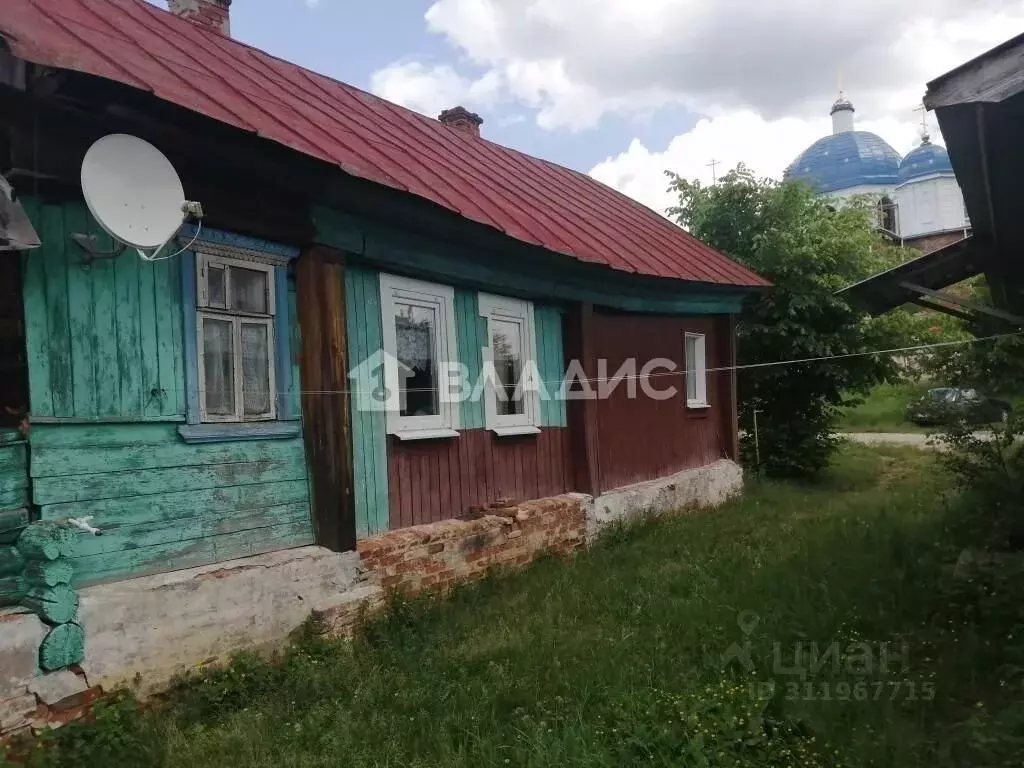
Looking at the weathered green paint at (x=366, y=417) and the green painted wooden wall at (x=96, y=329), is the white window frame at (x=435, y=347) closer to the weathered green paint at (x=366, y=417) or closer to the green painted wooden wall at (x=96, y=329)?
the weathered green paint at (x=366, y=417)

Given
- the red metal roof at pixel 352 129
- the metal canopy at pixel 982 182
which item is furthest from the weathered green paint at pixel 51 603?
the metal canopy at pixel 982 182

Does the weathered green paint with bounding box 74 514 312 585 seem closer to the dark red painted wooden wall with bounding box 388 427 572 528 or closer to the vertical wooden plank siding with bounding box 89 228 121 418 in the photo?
the vertical wooden plank siding with bounding box 89 228 121 418

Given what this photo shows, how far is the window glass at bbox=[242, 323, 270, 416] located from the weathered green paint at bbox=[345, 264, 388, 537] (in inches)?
27.2

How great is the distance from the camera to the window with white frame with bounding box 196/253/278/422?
452cm

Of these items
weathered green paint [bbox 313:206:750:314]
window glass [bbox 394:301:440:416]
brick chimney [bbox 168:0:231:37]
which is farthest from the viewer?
brick chimney [bbox 168:0:231:37]

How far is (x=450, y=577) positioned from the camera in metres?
5.93

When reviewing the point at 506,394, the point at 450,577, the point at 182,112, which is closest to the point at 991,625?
the point at 450,577

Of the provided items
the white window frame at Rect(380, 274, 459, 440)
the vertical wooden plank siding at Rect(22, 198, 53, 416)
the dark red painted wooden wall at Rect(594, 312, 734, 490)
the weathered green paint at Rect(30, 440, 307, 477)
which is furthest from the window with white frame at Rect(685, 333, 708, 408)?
the vertical wooden plank siding at Rect(22, 198, 53, 416)

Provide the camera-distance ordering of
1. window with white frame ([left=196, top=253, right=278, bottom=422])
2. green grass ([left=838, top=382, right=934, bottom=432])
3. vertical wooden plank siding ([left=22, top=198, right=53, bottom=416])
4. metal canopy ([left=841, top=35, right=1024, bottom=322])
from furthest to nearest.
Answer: green grass ([left=838, top=382, right=934, bottom=432])
window with white frame ([left=196, top=253, right=278, bottom=422])
vertical wooden plank siding ([left=22, top=198, right=53, bottom=416])
metal canopy ([left=841, top=35, right=1024, bottom=322])

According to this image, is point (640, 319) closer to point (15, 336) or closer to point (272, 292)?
point (272, 292)

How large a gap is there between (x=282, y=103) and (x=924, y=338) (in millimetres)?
11158

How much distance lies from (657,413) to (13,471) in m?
7.13

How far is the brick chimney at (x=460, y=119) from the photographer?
10.4m

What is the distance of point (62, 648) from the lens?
357cm
